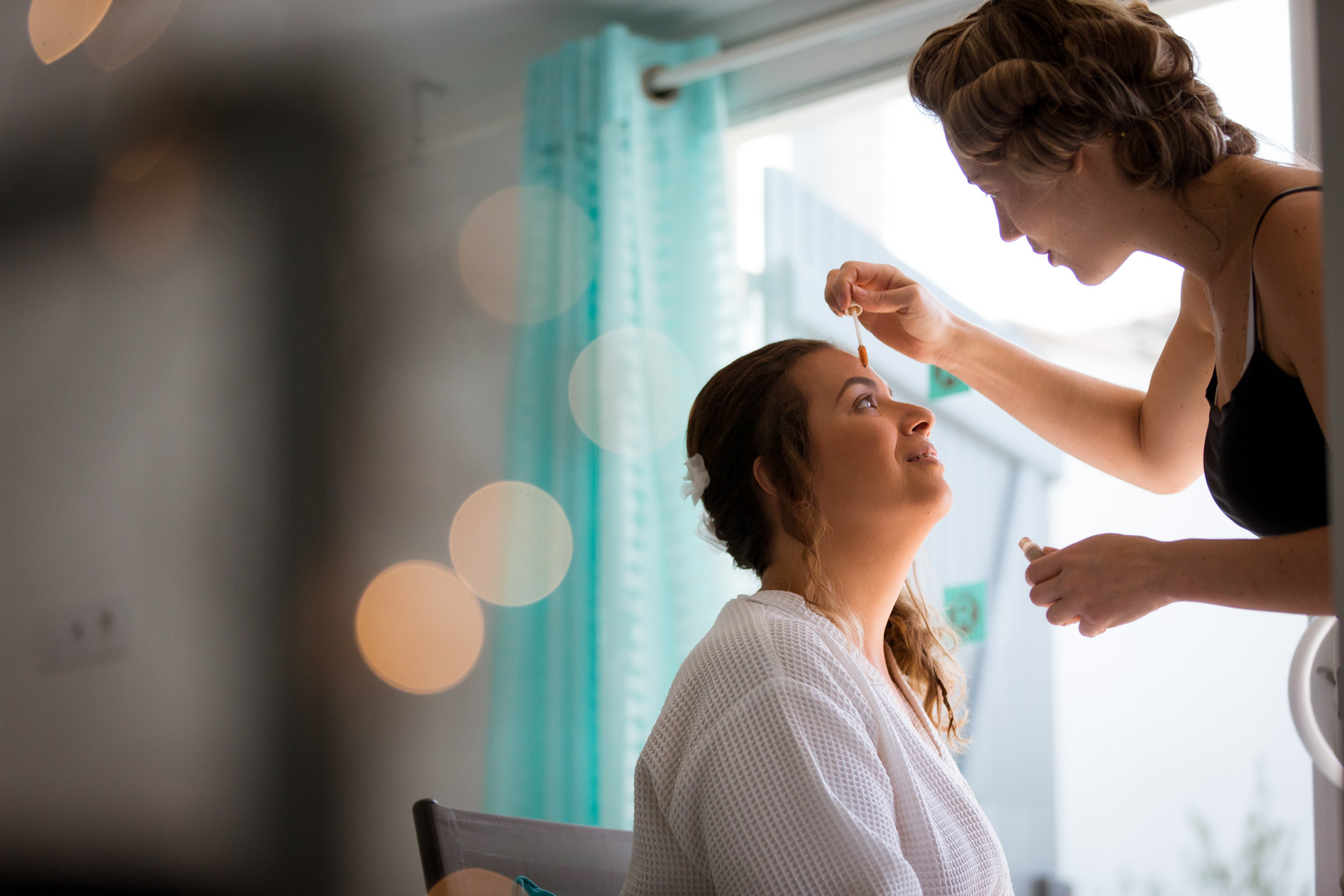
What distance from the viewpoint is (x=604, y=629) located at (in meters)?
2.16

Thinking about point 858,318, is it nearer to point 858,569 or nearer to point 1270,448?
point 858,569

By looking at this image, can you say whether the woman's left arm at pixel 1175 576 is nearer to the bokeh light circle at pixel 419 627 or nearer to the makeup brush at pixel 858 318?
the makeup brush at pixel 858 318

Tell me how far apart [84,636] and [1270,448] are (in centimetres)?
175

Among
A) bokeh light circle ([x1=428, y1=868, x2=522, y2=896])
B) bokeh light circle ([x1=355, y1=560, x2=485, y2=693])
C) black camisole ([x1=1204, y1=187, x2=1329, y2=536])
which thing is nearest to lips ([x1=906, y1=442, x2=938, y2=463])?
black camisole ([x1=1204, y1=187, x2=1329, y2=536])

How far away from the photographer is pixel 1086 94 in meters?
1.05

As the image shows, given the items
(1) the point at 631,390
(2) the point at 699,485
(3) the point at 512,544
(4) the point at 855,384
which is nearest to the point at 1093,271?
(4) the point at 855,384

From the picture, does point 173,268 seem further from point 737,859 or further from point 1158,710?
point 1158,710

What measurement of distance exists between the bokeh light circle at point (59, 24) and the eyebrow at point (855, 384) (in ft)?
4.58

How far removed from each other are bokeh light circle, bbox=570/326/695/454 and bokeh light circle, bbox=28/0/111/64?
43.8 inches

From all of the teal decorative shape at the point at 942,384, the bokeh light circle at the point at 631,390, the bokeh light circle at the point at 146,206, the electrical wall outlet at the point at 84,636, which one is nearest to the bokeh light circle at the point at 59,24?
the bokeh light circle at the point at 146,206

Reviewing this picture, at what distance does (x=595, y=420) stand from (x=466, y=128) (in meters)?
0.99

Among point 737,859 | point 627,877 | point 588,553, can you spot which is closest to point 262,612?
point 588,553

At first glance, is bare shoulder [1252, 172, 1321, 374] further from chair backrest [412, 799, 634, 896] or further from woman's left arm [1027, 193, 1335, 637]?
chair backrest [412, 799, 634, 896]

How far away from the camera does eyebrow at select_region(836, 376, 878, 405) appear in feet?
4.44
